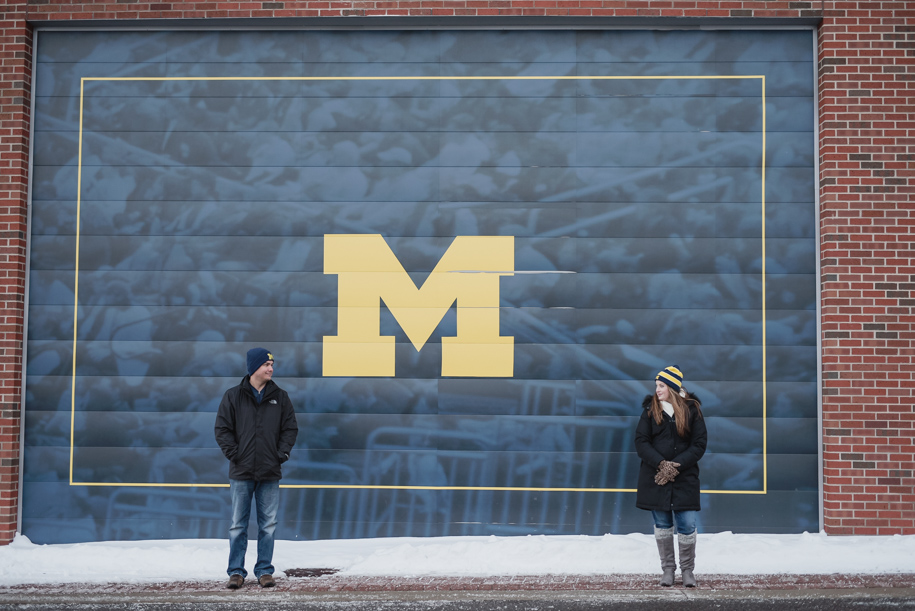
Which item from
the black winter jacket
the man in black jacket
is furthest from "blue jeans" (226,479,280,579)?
the black winter jacket

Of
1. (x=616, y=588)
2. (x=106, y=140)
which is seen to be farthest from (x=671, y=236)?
(x=106, y=140)

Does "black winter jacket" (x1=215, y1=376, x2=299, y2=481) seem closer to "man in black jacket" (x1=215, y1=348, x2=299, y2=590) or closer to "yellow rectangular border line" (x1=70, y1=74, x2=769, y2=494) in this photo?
"man in black jacket" (x1=215, y1=348, x2=299, y2=590)

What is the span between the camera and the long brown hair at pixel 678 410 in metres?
6.38

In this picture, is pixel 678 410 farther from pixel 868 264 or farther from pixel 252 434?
pixel 252 434

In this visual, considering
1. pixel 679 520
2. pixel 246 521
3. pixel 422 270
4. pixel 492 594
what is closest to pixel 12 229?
pixel 246 521

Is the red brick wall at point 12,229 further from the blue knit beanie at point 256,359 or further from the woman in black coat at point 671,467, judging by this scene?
the woman in black coat at point 671,467

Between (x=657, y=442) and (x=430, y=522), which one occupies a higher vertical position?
(x=657, y=442)

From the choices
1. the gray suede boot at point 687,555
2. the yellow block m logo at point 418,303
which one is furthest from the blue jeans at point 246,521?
the gray suede boot at point 687,555

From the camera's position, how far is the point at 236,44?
834cm

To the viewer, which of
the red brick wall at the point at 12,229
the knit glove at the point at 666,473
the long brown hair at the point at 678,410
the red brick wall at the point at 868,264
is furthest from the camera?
the red brick wall at the point at 12,229

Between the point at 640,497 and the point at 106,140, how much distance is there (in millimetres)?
6667

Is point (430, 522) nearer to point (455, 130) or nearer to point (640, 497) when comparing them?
point (640, 497)

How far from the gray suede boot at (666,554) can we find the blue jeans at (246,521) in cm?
330

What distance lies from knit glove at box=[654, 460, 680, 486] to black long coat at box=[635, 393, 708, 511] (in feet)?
0.12
